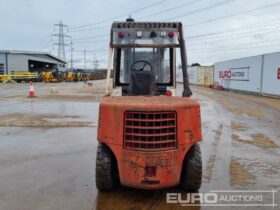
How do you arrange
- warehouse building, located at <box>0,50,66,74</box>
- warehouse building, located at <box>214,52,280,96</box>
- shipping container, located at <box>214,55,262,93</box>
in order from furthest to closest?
warehouse building, located at <box>0,50,66,74</box>
shipping container, located at <box>214,55,262,93</box>
warehouse building, located at <box>214,52,280,96</box>

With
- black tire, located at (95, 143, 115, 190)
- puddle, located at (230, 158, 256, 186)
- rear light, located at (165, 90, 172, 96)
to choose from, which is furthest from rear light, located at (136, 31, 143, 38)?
puddle, located at (230, 158, 256, 186)

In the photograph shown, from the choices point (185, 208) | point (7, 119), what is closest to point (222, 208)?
point (185, 208)

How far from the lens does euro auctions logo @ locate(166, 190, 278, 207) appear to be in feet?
14.2

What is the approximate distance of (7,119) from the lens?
11.5m

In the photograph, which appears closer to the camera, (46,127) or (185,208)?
(185,208)

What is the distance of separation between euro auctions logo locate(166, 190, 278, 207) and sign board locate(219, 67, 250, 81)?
2240 centimetres

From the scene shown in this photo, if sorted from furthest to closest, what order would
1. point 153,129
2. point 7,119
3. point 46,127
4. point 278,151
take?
point 7,119, point 46,127, point 278,151, point 153,129

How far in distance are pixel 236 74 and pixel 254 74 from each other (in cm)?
404

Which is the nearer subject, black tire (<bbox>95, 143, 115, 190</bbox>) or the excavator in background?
black tire (<bbox>95, 143, 115, 190</bbox>)

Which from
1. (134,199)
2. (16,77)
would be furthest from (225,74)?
(16,77)

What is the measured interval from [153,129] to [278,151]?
14.2ft

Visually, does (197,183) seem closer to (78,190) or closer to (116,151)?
(116,151)

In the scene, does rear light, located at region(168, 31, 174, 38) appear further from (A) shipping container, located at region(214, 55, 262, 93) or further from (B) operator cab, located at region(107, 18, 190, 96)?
(A) shipping container, located at region(214, 55, 262, 93)

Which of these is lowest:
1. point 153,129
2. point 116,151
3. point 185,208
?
point 185,208
